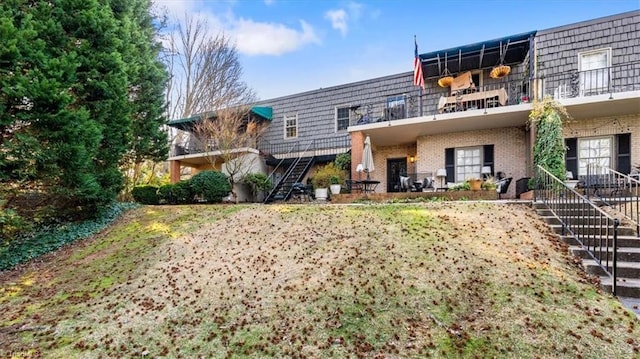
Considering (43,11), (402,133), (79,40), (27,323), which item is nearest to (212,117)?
(79,40)

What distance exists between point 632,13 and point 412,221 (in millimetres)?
12386

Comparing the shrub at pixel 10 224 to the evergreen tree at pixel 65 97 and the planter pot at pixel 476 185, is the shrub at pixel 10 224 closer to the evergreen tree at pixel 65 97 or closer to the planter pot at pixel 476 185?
the evergreen tree at pixel 65 97

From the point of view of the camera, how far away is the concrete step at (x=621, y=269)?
5169 millimetres

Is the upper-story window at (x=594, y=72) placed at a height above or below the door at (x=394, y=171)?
above

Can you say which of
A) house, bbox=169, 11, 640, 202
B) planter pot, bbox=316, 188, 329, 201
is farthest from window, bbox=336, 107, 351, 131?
Answer: planter pot, bbox=316, 188, 329, 201

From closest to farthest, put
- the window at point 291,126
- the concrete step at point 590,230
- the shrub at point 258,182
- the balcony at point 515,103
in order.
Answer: the concrete step at point 590,230 → the balcony at point 515,103 → the shrub at point 258,182 → the window at point 291,126

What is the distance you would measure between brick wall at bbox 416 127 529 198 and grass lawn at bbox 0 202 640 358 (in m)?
5.57

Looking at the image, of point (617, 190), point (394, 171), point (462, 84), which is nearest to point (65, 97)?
point (394, 171)

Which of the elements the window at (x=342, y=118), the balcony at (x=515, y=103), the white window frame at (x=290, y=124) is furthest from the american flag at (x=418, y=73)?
the white window frame at (x=290, y=124)

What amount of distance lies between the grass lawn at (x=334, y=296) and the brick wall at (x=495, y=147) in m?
5.57

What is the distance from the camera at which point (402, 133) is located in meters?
14.0

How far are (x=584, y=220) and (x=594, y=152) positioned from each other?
730 centimetres

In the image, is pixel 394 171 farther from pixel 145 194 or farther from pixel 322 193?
pixel 145 194

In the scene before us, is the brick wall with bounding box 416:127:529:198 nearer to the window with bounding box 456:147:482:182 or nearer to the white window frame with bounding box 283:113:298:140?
the window with bounding box 456:147:482:182
